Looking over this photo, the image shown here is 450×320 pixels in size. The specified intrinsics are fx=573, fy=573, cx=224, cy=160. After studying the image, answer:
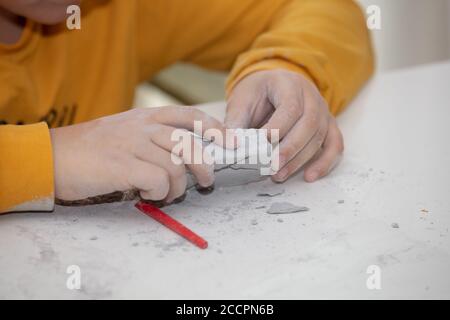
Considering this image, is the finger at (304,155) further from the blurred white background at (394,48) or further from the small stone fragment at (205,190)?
the blurred white background at (394,48)

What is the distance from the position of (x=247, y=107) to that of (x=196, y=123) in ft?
0.38

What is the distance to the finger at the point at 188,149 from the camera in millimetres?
487

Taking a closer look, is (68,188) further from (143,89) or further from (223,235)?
(143,89)

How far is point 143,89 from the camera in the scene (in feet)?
5.11

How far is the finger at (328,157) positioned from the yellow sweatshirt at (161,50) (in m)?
0.11

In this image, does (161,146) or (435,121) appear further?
(435,121)

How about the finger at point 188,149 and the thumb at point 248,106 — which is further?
the thumb at point 248,106

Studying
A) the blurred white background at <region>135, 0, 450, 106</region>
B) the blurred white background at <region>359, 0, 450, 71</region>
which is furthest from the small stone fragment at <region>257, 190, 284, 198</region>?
the blurred white background at <region>359, 0, 450, 71</region>

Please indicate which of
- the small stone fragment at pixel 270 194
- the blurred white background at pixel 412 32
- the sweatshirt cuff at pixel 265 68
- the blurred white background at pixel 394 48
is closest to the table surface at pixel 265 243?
the small stone fragment at pixel 270 194

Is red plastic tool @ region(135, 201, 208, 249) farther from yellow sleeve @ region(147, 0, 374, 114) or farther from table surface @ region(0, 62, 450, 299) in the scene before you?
yellow sleeve @ region(147, 0, 374, 114)

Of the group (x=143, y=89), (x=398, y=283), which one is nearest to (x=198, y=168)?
(x=398, y=283)

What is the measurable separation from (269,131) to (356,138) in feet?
0.50

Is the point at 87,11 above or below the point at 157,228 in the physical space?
above

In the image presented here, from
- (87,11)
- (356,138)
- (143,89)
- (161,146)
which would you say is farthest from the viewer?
(143,89)
